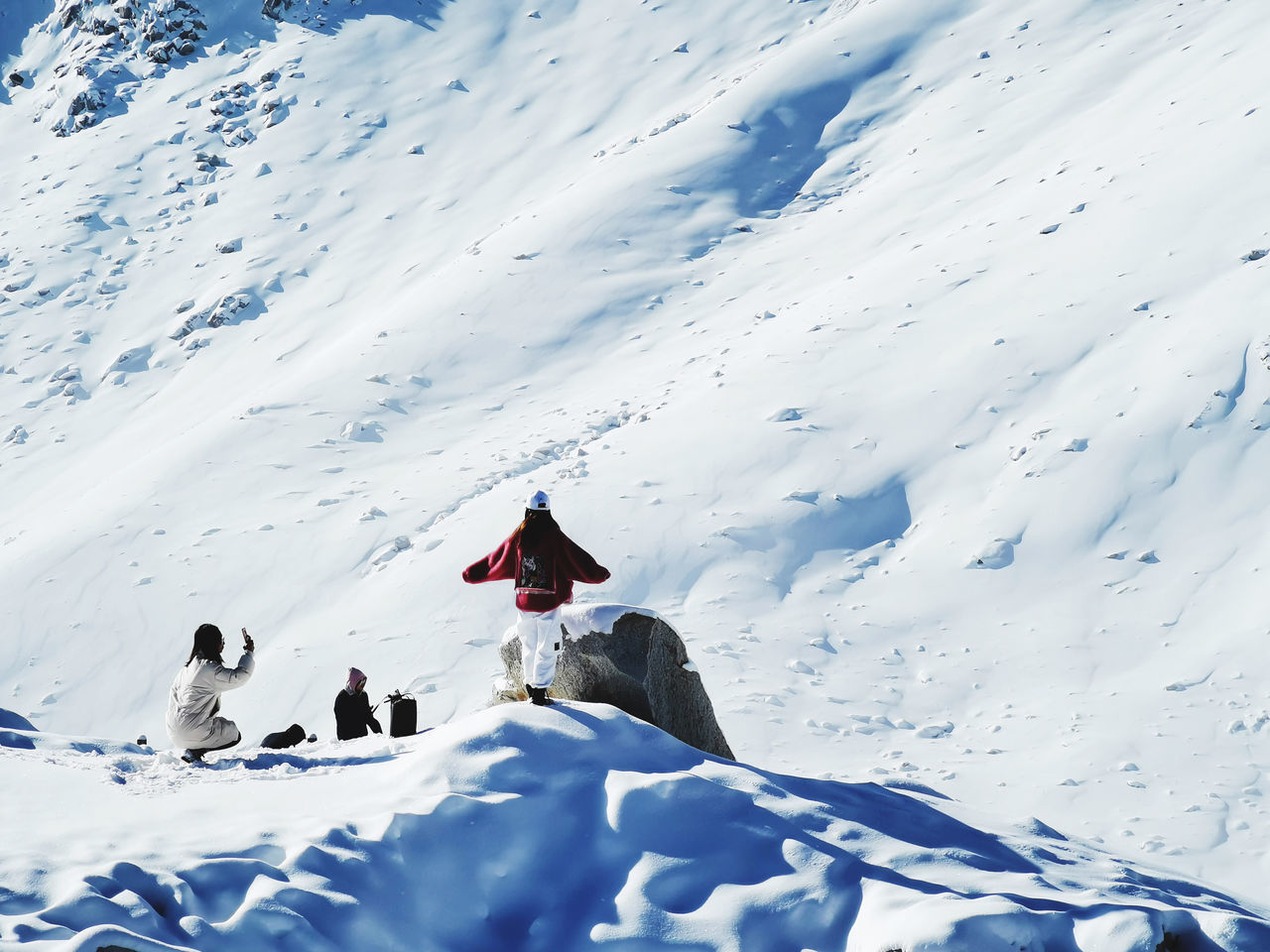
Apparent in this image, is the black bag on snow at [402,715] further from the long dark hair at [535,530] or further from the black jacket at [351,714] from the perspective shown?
the long dark hair at [535,530]

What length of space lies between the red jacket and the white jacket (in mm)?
1824

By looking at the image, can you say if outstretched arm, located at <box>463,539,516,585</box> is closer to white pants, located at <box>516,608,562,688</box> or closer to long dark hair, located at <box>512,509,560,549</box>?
long dark hair, located at <box>512,509,560,549</box>

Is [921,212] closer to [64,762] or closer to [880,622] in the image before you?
[880,622]

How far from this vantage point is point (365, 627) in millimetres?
14484

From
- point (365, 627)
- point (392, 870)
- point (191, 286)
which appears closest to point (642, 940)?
point (392, 870)

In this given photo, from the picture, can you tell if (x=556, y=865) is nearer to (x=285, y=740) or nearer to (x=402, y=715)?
(x=285, y=740)

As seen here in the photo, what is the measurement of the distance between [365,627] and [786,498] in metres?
5.79

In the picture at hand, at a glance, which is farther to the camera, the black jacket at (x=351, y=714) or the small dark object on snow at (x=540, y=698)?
the black jacket at (x=351, y=714)

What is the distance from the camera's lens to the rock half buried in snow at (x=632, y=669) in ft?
25.4

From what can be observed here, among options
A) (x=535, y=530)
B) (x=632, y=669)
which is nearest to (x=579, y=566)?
(x=535, y=530)

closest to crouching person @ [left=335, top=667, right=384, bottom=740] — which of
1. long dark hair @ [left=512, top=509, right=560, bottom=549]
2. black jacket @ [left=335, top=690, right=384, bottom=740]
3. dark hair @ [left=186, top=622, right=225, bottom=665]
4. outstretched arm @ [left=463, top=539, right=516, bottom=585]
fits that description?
black jacket @ [left=335, top=690, right=384, bottom=740]

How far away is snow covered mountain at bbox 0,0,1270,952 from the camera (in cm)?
1075

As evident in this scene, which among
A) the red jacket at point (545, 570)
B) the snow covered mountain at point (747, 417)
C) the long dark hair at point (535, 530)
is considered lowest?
the snow covered mountain at point (747, 417)

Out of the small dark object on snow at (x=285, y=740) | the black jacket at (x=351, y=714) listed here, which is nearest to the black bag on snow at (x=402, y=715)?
the black jacket at (x=351, y=714)
